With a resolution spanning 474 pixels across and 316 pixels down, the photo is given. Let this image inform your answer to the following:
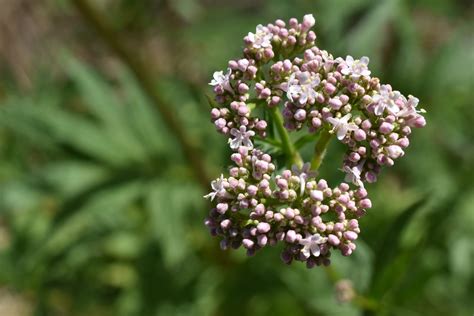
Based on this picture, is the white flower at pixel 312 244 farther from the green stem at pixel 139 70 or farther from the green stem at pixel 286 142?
the green stem at pixel 139 70

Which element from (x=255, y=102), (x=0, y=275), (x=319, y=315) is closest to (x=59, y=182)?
(x=0, y=275)

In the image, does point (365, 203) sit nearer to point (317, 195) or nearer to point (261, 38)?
A: point (317, 195)

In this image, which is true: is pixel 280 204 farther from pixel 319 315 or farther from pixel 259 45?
pixel 319 315

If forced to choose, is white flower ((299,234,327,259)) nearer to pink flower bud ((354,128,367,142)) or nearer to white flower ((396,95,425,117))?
pink flower bud ((354,128,367,142))

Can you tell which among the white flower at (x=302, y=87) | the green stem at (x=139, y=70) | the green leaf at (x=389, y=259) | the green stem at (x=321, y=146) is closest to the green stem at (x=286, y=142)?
the green stem at (x=321, y=146)

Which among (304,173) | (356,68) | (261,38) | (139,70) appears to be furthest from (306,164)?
(139,70)

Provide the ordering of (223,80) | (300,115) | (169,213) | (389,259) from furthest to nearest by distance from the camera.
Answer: (169,213) → (389,259) → (223,80) → (300,115)

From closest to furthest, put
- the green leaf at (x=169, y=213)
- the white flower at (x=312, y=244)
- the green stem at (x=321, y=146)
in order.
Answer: the white flower at (x=312, y=244)
the green stem at (x=321, y=146)
the green leaf at (x=169, y=213)
